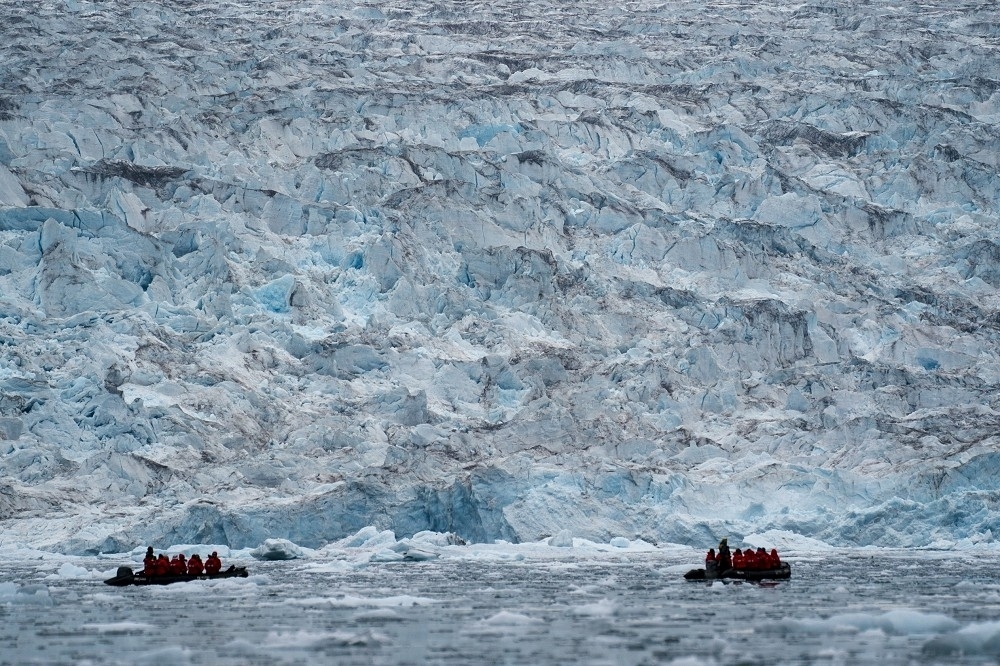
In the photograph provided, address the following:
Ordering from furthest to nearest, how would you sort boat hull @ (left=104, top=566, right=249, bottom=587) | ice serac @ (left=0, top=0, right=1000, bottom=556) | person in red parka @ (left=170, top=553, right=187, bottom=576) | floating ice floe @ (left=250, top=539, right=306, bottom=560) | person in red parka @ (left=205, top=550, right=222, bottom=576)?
ice serac @ (left=0, top=0, right=1000, bottom=556), floating ice floe @ (left=250, top=539, right=306, bottom=560), person in red parka @ (left=205, top=550, right=222, bottom=576), person in red parka @ (left=170, top=553, right=187, bottom=576), boat hull @ (left=104, top=566, right=249, bottom=587)

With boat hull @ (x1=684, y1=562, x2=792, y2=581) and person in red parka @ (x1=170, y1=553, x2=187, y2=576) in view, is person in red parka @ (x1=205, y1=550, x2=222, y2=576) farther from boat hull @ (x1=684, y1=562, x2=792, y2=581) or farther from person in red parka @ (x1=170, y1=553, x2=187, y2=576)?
boat hull @ (x1=684, y1=562, x2=792, y2=581)

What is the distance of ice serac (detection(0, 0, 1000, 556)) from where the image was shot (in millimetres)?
28531

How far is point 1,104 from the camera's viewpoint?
44.1m

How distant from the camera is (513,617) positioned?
15188mm

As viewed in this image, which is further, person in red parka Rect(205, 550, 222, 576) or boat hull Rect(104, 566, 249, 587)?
person in red parka Rect(205, 550, 222, 576)

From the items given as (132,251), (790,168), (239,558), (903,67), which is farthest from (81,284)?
(903,67)

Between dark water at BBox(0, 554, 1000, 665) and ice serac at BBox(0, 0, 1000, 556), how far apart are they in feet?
18.1

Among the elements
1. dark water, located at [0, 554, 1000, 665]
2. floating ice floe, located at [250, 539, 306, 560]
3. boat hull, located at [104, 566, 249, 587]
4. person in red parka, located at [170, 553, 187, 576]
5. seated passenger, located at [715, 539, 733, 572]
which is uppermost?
floating ice floe, located at [250, 539, 306, 560]

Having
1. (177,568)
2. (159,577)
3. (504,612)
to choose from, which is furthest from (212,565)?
(504,612)

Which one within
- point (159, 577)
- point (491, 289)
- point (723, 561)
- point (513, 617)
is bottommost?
point (513, 617)

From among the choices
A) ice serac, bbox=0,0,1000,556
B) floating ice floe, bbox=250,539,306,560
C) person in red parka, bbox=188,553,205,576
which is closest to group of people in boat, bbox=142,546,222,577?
person in red parka, bbox=188,553,205,576

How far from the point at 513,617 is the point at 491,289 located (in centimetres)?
2352

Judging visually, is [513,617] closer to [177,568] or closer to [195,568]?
[177,568]

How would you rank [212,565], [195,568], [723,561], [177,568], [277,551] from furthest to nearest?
[277,551] < [195,568] < [212,565] < [177,568] < [723,561]
